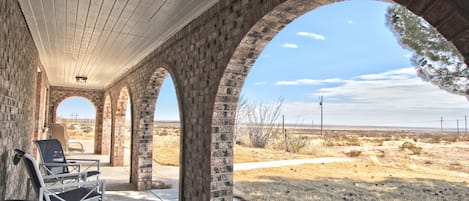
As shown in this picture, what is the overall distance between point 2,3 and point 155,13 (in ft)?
4.05

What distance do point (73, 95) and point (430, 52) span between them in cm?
1116

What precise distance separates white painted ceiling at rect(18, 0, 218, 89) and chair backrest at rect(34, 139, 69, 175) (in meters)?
1.49

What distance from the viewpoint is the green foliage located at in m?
2.85

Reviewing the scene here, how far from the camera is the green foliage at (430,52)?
285 cm

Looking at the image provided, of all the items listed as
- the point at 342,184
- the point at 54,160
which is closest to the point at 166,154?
the point at 54,160

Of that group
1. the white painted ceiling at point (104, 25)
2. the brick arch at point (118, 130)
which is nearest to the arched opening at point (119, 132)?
the brick arch at point (118, 130)

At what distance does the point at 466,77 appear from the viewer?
9.09 ft

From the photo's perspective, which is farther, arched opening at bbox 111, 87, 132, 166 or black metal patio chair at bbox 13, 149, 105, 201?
arched opening at bbox 111, 87, 132, 166

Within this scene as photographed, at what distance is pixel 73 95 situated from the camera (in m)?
11.0

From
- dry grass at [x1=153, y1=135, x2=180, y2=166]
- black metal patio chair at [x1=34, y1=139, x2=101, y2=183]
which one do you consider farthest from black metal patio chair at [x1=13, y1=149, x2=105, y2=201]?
dry grass at [x1=153, y1=135, x2=180, y2=166]

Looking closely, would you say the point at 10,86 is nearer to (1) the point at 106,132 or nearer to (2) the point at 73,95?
(1) the point at 106,132

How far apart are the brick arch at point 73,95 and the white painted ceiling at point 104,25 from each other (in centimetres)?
567

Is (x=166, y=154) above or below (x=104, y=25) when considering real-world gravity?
below

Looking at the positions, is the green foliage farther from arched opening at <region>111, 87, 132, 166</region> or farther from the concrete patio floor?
arched opening at <region>111, 87, 132, 166</region>
